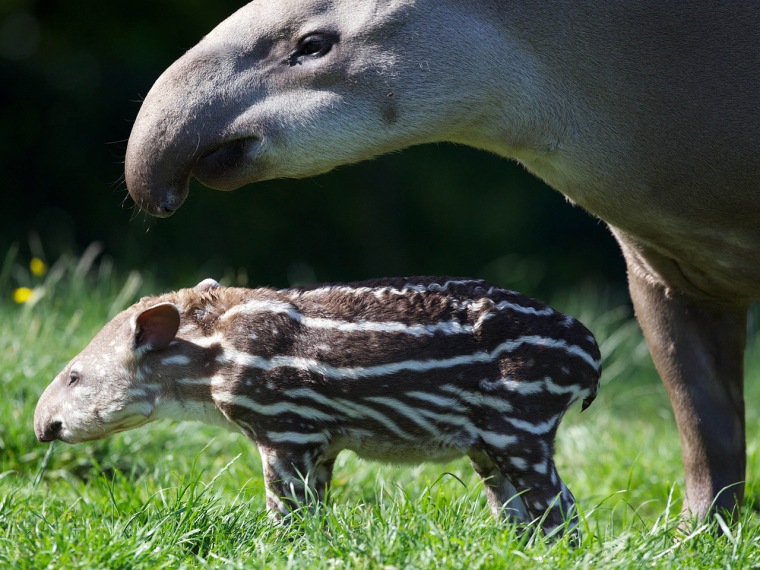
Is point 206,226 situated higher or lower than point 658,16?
lower

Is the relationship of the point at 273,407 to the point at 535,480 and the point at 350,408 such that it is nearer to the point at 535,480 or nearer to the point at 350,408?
the point at 350,408

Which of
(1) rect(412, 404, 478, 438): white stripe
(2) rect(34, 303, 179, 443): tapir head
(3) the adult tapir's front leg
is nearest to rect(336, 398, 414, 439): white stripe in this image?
Answer: (1) rect(412, 404, 478, 438): white stripe

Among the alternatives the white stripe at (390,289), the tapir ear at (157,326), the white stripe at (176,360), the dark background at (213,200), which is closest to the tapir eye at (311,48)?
the white stripe at (390,289)

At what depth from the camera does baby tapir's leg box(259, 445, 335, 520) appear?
3.88 m

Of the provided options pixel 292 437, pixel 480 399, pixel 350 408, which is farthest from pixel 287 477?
pixel 480 399

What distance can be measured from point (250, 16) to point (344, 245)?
372 inches

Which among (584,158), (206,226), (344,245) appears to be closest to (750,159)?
(584,158)

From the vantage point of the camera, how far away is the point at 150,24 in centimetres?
1268

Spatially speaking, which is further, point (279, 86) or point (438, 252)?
point (438, 252)

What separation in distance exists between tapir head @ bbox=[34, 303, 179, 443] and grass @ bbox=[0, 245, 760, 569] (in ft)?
0.82

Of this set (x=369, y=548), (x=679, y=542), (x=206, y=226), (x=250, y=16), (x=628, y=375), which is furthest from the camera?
(x=206, y=226)

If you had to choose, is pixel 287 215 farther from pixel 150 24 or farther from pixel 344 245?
pixel 150 24

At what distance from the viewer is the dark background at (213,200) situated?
11.8 m

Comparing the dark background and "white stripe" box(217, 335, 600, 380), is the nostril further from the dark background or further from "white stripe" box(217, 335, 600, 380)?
the dark background
